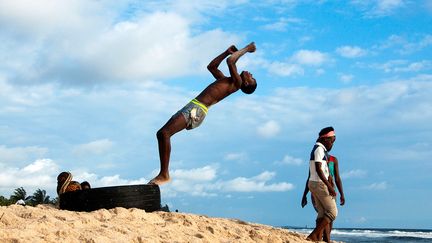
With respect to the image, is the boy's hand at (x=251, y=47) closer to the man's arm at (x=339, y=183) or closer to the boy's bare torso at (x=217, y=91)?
the boy's bare torso at (x=217, y=91)

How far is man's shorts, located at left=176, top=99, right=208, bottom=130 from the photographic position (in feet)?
26.1

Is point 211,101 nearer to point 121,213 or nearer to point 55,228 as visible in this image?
point 121,213

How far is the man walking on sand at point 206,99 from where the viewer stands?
7.91 m

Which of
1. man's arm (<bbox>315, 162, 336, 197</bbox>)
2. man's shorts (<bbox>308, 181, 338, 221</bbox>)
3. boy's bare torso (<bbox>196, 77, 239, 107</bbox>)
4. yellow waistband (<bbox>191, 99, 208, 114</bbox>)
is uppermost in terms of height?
boy's bare torso (<bbox>196, 77, 239, 107</bbox>)

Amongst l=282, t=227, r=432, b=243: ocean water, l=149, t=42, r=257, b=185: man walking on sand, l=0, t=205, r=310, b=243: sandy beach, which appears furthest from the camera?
l=282, t=227, r=432, b=243: ocean water

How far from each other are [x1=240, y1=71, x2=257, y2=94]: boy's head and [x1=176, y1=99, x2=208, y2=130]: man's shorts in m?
0.70

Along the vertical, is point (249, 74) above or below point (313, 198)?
above

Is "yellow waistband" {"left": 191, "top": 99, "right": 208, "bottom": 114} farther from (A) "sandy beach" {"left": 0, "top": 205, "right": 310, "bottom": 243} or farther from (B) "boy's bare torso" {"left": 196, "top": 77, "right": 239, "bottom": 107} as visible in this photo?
(A) "sandy beach" {"left": 0, "top": 205, "right": 310, "bottom": 243}

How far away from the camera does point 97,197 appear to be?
25.1 feet

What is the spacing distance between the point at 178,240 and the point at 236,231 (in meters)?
1.32

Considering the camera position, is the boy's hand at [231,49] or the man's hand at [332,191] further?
the boy's hand at [231,49]

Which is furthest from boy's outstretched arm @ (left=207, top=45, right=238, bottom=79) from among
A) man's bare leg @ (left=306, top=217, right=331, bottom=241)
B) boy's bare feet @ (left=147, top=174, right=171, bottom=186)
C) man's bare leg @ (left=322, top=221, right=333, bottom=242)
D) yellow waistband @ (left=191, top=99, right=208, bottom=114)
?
man's bare leg @ (left=322, top=221, right=333, bottom=242)

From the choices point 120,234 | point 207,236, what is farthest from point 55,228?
point 207,236

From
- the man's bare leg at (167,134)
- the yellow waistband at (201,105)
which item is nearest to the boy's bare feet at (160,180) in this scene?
the man's bare leg at (167,134)
